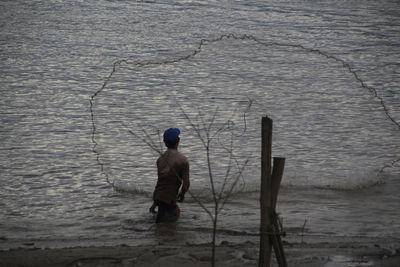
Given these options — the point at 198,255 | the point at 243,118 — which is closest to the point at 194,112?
the point at 243,118

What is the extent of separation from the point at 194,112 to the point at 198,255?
Answer: 9890 millimetres

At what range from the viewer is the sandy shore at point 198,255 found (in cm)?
614

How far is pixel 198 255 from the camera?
251 inches

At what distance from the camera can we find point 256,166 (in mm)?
11891

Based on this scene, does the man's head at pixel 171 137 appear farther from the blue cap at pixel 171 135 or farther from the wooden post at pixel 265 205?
the wooden post at pixel 265 205

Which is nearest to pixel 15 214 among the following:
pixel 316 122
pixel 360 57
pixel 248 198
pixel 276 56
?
pixel 248 198

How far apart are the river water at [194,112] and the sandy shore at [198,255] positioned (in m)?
0.59

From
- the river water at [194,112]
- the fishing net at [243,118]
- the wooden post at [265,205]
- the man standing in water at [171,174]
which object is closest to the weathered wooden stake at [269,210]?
the wooden post at [265,205]

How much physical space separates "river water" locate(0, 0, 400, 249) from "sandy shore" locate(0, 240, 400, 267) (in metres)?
0.59

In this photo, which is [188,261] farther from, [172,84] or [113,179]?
[172,84]

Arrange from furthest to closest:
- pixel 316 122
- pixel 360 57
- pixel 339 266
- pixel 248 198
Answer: pixel 360 57, pixel 316 122, pixel 248 198, pixel 339 266

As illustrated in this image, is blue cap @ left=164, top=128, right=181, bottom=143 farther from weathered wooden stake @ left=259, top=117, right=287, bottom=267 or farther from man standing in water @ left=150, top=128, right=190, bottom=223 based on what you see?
weathered wooden stake @ left=259, top=117, right=287, bottom=267

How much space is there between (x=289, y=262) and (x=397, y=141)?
8.57m

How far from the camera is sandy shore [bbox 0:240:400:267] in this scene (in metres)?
6.14
